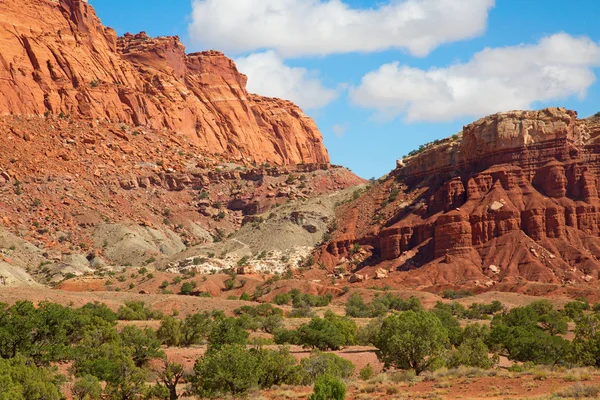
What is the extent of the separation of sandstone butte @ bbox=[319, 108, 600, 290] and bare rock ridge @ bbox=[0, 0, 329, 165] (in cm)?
4893

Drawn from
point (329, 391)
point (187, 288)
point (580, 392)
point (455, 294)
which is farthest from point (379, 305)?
point (580, 392)

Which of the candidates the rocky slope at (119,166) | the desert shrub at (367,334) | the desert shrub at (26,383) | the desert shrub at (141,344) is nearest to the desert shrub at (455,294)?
the desert shrub at (367,334)

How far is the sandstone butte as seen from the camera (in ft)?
305

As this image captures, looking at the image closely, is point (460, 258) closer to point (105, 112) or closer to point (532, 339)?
point (532, 339)

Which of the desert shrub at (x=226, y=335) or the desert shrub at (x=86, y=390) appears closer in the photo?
the desert shrub at (x=86, y=390)

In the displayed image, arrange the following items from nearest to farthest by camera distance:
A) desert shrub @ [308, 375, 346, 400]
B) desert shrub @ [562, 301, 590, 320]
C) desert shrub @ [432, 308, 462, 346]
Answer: desert shrub @ [308, 375, 346, 400]
desert shrub @ [432, 308, 462, 346]
desert shrub @ [562, 301, 590, 320]

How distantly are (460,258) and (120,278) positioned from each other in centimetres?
3478

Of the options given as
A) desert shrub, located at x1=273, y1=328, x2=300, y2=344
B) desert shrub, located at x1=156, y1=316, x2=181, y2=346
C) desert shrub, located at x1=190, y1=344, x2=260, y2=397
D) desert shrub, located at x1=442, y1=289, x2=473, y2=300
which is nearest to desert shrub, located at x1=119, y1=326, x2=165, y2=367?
desert shrub, located at x1=156, y1=316, x2=181, y2=346

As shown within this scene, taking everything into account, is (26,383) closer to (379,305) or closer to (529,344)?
(529,344)

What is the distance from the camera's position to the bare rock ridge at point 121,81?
135625 mm

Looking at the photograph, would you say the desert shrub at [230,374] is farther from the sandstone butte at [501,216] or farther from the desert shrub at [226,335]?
the sandstone butte at [501,216]

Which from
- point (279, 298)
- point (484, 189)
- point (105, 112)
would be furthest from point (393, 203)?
point (105, 112)

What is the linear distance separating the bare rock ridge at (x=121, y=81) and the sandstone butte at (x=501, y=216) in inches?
1927

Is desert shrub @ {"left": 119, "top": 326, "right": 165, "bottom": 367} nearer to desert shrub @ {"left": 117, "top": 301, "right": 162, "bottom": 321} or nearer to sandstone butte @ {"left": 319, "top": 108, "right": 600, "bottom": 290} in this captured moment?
desert shrub @ {"left": 117, "top": 301, "right": 162, "bottom": 321}
